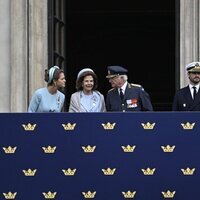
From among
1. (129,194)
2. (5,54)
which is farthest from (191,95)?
(5,54)

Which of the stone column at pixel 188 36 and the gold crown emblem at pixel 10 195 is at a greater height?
the stone column at pixel 188 36

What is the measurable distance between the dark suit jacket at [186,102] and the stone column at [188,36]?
7.37 ft

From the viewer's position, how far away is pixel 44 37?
1634 centimetres

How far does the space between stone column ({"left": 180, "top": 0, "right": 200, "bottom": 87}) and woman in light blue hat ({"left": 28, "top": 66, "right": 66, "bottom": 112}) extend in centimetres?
309

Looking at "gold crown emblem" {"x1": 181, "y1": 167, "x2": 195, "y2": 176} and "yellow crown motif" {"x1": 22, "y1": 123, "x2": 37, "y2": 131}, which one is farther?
"yellow crown motif" {"x1": 22, "y1": 123, "x2": 37, "y2": 131}

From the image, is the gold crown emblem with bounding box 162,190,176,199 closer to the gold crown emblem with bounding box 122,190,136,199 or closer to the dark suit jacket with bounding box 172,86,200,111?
the gold crown emblem with bounding box 122,190,136,199

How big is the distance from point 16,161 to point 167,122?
1.74m

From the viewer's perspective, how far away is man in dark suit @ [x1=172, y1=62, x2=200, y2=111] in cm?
1362

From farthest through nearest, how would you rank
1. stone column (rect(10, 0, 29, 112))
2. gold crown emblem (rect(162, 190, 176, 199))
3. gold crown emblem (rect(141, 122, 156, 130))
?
stone column (rect(10, 0, 29, 112)) → gold crown emblem (rect(141, 122, 156, 130)) → gold crown emblem (rect(162, 190, 176, 199))

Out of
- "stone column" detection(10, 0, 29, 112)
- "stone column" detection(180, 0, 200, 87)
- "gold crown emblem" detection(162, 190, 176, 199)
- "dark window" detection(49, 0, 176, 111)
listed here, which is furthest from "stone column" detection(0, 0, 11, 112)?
"dark window" detection(49, 0, 176, 111)

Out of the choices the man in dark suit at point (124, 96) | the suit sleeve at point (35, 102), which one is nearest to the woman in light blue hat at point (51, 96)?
the suit sleeve at point (35, 102)

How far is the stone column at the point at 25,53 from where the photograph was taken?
16016 millimetres

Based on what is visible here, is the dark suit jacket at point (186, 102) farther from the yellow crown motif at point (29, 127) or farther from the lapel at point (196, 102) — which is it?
the yellow crown motif at point (29, 127)

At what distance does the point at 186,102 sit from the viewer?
45.1ft
